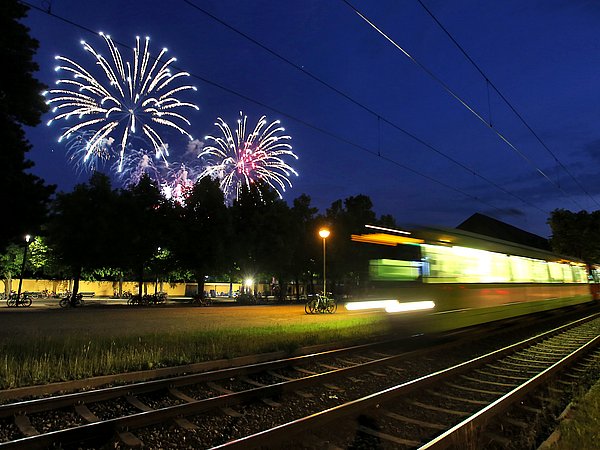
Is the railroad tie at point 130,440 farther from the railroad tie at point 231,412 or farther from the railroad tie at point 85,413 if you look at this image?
the railroad tie at point 231,412

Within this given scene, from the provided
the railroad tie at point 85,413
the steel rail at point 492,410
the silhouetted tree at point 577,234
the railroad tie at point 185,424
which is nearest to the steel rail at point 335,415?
the steel rail at point 492,410

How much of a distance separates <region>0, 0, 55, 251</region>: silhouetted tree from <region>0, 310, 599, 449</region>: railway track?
56.6 feet

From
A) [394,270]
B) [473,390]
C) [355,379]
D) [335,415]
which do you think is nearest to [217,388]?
[335,415]

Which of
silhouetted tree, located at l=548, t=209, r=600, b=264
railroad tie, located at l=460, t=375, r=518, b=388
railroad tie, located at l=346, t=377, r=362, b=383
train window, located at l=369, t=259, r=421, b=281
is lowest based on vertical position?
railroad tie, located at l=460, t=375, r=518, b=388

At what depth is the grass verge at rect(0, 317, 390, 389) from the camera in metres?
8.41

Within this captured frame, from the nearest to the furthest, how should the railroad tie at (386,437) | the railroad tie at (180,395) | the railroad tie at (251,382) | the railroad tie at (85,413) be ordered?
the railroad tie at (386,437)
the railroad tie at (85,413)
the railroad tie at (180,395)
the railroad tie at (251,382)

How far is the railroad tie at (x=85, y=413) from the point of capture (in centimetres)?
608

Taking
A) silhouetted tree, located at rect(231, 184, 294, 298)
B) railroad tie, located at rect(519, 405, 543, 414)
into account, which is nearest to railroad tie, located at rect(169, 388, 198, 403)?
railroad tie, located at rect(519, 405, 543, 414)

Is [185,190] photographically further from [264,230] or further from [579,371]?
[579,371]

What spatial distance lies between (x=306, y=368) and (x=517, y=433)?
15.3 feet

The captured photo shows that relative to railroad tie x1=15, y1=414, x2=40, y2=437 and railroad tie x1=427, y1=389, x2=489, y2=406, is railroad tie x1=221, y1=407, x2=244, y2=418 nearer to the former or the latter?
railroad tie x1=15, y1=414, x2=40, y2=437

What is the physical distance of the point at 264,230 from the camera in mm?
40812

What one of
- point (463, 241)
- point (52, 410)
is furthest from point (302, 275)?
point (52, 410)

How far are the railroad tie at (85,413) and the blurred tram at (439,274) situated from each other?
7.68m
